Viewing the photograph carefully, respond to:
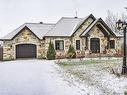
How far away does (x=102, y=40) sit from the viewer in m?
37.2

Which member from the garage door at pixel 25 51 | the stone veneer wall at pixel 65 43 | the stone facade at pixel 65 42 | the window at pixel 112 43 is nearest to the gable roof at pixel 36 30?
the stone facade at pixel 65 42

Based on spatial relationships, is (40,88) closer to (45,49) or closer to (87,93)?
(87,93)

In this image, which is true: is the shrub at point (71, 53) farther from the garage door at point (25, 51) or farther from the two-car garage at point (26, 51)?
the garage door at point (25, 51)

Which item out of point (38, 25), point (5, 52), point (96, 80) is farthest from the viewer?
point (38, 25)

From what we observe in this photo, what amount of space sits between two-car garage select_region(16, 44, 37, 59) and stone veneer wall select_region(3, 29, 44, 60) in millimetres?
625

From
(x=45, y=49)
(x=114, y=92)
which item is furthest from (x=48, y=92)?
(x=45, y=49)

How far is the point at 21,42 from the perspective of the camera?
3538 cm

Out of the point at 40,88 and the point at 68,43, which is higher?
the point at 68,43

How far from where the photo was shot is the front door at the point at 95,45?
3653 cm

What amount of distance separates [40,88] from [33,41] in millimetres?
23018

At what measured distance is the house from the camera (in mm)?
35188

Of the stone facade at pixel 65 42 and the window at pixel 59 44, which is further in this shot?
the window at pixel 59 44

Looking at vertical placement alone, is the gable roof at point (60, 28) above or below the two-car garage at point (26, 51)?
above

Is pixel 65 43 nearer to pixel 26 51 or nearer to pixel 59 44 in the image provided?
pixel 59 44
